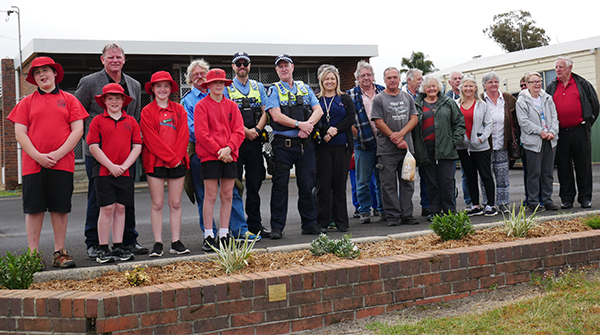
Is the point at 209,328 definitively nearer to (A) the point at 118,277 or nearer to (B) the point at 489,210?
(A) the point at 118,277

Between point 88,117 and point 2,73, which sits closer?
point 88,117

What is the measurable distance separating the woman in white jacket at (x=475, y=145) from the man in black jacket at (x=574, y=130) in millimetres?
1130

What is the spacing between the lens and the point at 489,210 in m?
7.68

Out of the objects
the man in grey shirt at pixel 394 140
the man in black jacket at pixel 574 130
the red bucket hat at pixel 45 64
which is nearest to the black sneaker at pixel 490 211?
the man in black jacket at pixel 574 130

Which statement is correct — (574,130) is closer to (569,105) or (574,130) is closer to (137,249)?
(569,105)

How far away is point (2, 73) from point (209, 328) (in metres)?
19.0

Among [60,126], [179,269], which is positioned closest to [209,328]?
[179,269]

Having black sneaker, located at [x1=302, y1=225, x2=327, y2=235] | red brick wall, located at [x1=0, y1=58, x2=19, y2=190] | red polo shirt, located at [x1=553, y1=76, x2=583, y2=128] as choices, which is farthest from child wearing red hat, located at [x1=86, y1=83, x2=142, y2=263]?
red brick wall, located at [x1=0, y1=58, x2=19, y2=190]

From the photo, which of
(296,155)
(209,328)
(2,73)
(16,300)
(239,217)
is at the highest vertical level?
(2,73)

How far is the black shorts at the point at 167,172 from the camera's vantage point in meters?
5.49

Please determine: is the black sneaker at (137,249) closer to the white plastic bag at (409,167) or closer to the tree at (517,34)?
the white plastic bag at (409,167)

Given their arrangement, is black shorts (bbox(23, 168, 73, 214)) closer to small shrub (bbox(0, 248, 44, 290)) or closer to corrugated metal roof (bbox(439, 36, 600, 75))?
small shrub (bbox(0, 248, 44, 290))

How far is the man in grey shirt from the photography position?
7.16 metres

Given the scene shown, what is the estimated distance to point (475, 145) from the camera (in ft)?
25.4
